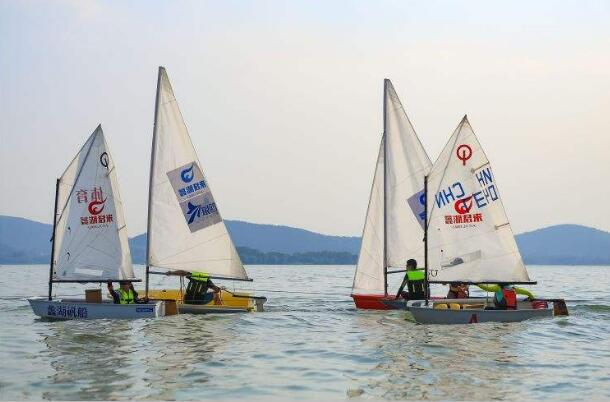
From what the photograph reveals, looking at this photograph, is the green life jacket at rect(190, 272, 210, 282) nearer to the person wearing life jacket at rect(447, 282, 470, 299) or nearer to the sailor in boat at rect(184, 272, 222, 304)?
the sailor in boat at rect(184, 272, 222, 304)

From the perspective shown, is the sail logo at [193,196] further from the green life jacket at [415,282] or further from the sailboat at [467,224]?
the sailboat at [467,224]

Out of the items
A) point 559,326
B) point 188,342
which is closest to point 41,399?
point 188,342

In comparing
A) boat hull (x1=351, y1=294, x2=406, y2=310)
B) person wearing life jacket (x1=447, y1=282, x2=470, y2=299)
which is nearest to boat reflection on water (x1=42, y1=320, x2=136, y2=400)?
boat hull (x1=351, y1=294, x2=406, y2=310)

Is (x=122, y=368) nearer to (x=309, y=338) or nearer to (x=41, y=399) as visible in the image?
(x=41, y=399)

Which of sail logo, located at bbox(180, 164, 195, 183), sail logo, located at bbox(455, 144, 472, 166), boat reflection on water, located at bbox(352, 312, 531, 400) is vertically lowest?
boat reflection on water, located at bbox(352, 312, 531, 400)

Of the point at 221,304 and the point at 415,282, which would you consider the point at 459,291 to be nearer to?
the point at 415,282

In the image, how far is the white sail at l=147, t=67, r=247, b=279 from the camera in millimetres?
31594

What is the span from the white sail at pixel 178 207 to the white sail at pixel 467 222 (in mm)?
8353

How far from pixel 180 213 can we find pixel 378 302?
9223 millimetres

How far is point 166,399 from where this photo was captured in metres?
15.9

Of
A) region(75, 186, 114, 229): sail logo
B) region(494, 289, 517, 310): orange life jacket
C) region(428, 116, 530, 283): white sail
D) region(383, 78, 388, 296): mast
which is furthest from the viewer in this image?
region(383, 78, 388, 296): mast

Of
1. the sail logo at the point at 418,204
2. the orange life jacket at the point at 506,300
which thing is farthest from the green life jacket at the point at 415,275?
the sail logo at the point at 418,204

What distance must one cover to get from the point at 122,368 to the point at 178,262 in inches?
492

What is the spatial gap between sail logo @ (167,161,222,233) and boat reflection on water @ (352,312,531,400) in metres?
7.90
